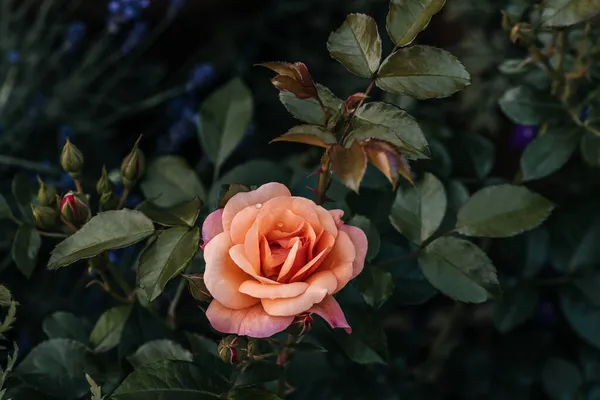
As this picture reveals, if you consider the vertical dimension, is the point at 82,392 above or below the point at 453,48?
above

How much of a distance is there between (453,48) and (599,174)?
0.45m

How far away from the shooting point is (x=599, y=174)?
111cm

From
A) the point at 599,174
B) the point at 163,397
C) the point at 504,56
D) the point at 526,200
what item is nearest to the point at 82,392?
the point at 163,397

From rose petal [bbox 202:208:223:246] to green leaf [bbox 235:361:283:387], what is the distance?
5.7 inches

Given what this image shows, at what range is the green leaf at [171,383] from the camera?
54 cm

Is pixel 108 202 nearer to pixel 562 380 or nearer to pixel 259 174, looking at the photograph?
pixel 259 174

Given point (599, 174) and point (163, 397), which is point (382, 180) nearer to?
point (163, 397)

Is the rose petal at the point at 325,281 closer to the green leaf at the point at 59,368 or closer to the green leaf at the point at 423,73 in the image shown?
the green leaf at the point at 423,73

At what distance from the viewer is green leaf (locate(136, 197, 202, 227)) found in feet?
1.86

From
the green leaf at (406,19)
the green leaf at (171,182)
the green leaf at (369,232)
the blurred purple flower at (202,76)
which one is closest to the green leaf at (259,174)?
the green leaf at (171,182)

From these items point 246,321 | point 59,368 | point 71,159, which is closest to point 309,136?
point 246,321

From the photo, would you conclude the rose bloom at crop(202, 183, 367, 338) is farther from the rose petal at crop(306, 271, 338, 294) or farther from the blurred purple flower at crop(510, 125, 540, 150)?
the blurred purple flower at crop(510, 125, 540, 150)

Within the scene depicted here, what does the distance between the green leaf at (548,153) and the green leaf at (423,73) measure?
29 centimetres

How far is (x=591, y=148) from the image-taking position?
777 millimetres
